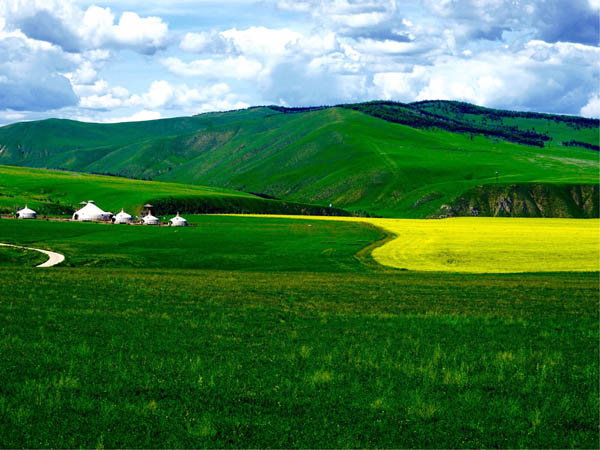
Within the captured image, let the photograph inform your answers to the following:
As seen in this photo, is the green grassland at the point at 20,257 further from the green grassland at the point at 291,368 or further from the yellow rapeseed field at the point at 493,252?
the yellow rapeseed field at the point at 493,252

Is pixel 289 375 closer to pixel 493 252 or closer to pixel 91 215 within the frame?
pixel 493 252

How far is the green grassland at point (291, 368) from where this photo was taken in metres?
14.1

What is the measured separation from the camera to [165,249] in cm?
9188

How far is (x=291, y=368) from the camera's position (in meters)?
18.7

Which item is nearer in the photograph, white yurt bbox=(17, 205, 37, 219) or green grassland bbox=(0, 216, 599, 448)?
green grassland bbox=(0, 216, 599, 448)

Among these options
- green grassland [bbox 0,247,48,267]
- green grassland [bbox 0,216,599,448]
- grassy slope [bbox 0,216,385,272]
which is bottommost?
grassy slope [bbox 0,216,385,272]

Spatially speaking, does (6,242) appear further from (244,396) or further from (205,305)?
(244,396)

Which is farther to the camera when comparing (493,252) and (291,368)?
(493,252)

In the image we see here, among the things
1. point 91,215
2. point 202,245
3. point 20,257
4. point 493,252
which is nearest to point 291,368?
point 20,257

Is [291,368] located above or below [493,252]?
above

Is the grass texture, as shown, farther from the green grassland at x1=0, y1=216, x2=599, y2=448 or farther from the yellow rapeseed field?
the yellow rapeseed field

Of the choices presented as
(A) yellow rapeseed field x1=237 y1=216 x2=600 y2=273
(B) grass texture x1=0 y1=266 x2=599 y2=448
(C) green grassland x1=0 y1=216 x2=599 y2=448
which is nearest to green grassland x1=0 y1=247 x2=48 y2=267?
(C) green grassland x1=0 y1=216 x2=599 y2=448

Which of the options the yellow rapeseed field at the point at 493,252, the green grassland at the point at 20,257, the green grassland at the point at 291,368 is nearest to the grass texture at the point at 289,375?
the green grassland at the point at 291,368

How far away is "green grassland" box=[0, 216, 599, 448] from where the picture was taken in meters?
14.1
